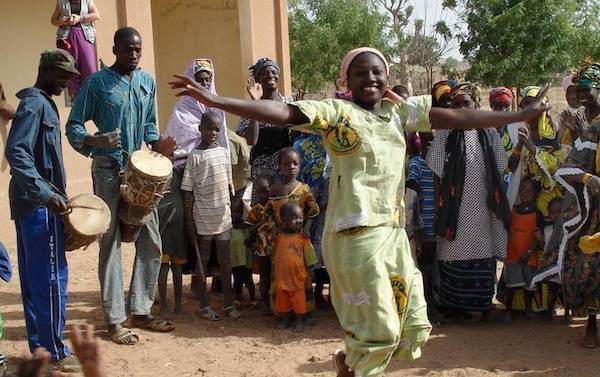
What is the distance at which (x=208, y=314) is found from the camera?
20.8 feet

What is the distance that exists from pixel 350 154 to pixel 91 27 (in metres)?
4.53

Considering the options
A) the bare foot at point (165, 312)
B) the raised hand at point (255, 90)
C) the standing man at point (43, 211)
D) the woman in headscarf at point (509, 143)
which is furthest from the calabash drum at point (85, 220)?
the woman in headscarf at point (509, 143)

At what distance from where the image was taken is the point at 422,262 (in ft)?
20.5

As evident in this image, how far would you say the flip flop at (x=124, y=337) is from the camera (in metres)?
5.59

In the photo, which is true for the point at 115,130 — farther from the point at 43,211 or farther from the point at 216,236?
the point at 216,236

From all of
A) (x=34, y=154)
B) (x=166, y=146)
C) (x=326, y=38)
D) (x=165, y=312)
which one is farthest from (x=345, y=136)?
(x=326, y=38)

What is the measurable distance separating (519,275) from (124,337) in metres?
3.04

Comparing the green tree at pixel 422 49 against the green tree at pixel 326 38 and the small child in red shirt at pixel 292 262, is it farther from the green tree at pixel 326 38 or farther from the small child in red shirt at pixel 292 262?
the small child in red shirt at pixel 292 262

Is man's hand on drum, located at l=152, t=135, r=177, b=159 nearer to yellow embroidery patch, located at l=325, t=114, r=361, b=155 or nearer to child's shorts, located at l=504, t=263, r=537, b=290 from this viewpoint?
yellow embroidery patch, located at l=325, t=114, r=361, b=155

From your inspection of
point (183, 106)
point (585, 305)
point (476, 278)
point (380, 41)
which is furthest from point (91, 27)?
point (380, 41)

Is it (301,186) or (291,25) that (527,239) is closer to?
(301,186)

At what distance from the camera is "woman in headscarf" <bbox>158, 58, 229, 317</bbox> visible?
6.26m

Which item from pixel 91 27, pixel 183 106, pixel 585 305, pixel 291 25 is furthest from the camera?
pixel 291 25

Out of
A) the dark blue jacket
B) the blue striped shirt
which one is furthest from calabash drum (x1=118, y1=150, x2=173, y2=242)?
the dark blue jacket
